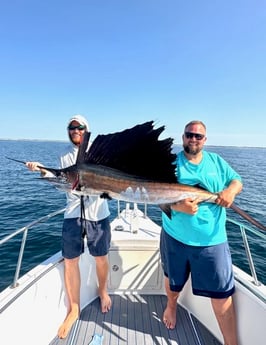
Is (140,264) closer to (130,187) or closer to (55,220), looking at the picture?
(130,187)

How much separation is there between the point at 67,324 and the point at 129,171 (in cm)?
158

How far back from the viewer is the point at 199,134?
168cm

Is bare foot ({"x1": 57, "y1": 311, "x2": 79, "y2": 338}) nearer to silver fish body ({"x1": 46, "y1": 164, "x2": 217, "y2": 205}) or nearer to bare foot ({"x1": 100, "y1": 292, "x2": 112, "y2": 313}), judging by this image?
bare foot ({"x1": 100, "y1": 292, "x2": 112, "y2": 313})

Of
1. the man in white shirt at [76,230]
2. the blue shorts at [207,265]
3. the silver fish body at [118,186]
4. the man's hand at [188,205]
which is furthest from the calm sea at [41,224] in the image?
the blue shorts at [207,265]

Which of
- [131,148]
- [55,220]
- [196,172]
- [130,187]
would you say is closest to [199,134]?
[196,172]

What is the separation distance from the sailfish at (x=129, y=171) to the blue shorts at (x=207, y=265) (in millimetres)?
396

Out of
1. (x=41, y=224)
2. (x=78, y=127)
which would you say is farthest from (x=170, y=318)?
(x=41, y=224)

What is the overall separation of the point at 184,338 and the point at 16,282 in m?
1.50

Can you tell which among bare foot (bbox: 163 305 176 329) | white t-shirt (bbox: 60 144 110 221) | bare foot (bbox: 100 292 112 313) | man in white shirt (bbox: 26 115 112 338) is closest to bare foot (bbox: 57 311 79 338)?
man in white shirt (bbox: 26 115 112 338)

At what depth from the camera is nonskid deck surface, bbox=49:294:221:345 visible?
6.63ft

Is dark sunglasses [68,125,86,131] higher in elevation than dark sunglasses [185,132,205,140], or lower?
higher

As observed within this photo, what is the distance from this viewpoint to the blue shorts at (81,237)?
198 centimetres

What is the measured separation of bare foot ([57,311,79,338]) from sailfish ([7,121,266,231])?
4.59ft

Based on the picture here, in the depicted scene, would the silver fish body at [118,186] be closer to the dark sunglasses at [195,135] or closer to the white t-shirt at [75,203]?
the dark sunglasses at [195,135]
